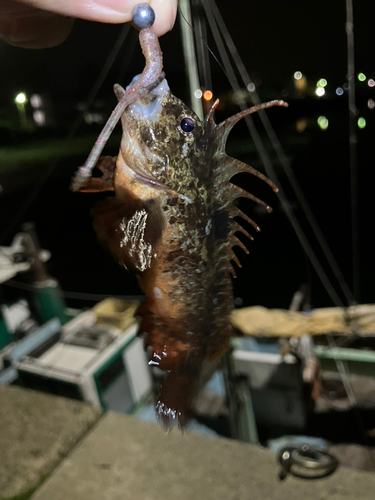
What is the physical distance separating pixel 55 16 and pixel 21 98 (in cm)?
54

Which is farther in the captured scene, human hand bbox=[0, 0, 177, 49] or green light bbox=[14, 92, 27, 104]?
green light bbox=[14, 92, 27, 104]

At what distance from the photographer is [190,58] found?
70 centimetres

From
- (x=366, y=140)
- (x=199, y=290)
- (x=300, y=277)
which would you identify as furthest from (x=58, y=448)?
(x=300, y=277)

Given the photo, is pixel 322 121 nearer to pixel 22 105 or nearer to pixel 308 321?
pixel 308 321

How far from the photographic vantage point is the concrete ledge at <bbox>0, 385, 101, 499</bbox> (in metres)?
1.43

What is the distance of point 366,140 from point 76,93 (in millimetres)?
1311

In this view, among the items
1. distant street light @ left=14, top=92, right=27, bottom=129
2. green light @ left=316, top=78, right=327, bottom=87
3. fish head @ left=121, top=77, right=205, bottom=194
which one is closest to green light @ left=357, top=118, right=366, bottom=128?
green light @ left=316, top=78, right=327, bottom=87

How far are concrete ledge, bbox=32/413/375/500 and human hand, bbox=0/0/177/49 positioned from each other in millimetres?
1441

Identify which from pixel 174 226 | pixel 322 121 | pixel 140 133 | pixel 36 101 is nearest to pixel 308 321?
pixel 322 121

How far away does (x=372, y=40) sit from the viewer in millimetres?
1196

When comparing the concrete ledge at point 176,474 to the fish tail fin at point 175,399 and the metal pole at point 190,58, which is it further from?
the metal pole at point 190,58

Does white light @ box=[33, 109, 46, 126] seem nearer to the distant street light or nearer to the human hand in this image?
the distant street light

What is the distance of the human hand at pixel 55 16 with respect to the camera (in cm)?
54

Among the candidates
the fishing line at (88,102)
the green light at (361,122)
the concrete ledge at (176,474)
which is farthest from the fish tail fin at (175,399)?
the green light at (361,122)
